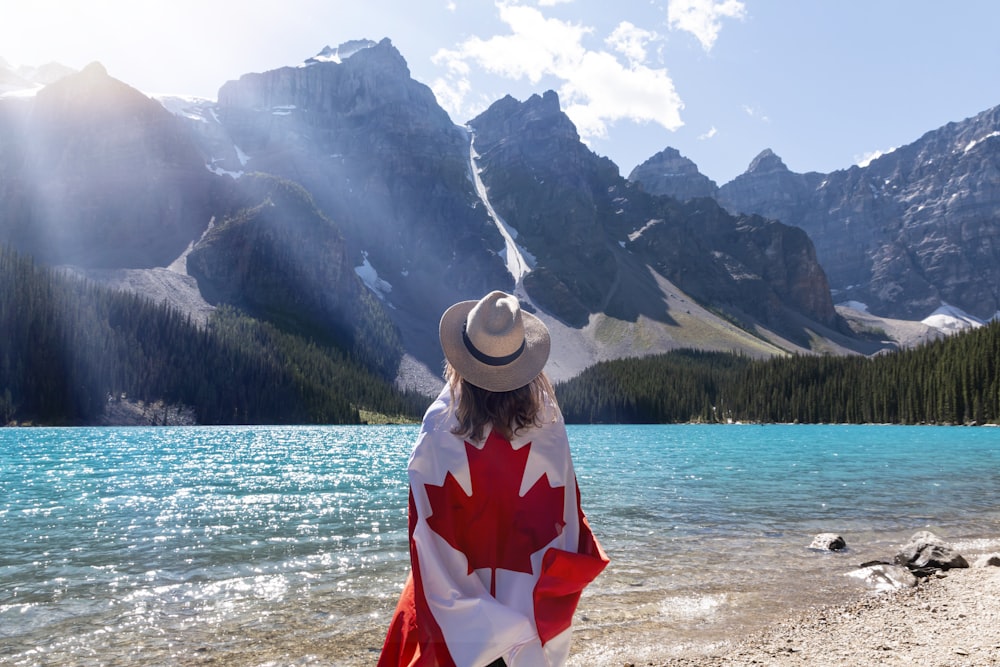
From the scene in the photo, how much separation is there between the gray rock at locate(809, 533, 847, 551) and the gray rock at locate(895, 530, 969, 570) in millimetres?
1468

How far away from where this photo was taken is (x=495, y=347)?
12.3 ft

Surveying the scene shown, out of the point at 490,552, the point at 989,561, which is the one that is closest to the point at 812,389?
the point at 989,561

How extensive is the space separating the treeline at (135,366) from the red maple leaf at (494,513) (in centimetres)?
13927

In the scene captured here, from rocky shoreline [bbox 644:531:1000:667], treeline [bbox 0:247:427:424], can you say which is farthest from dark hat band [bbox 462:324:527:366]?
treeline [bbox 0:247:427:424]

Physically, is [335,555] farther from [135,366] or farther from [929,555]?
[135,366]

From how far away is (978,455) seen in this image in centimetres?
4991

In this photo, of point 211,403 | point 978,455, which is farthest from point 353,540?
point 211,403

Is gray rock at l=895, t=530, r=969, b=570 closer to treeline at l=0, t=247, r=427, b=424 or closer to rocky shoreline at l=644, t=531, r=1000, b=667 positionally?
rocky shoreline at l=644, t=531, r=1000, b=667

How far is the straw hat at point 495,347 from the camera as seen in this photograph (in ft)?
12.3

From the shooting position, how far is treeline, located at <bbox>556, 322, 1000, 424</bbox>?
10931cm

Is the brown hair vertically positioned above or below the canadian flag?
above

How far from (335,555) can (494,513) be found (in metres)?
13.8


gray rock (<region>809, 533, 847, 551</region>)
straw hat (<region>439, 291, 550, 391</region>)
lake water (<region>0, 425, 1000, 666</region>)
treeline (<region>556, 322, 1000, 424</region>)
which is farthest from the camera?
treeline (<region>556, 322, 1000, 424</region>)

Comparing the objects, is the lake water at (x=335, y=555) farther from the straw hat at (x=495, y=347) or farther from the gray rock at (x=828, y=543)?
the straw hat at (x=495, y=347)
